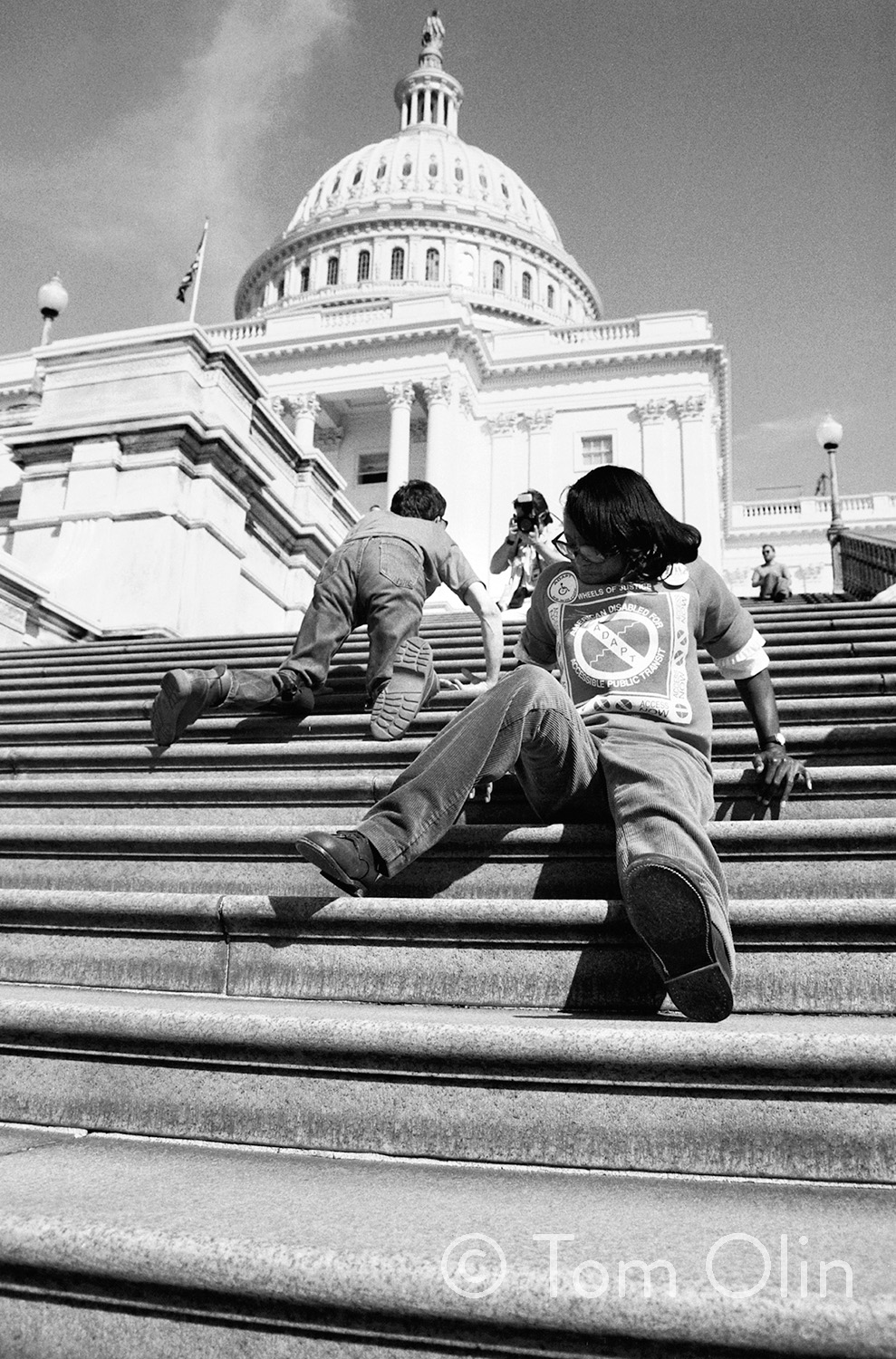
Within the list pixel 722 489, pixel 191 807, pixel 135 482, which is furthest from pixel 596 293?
pixel 191 807

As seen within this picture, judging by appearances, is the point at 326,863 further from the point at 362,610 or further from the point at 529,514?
the point at 529,514

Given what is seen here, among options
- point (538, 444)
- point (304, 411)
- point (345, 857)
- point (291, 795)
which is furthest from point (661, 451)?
point (345, 857)

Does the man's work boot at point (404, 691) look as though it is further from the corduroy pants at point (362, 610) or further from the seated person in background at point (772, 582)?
the seated person in background at point (772, 582)

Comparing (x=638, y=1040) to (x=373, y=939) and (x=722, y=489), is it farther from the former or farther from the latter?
(x=722, y=489)

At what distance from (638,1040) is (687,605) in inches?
58.1

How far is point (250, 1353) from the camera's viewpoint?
4.62 feet

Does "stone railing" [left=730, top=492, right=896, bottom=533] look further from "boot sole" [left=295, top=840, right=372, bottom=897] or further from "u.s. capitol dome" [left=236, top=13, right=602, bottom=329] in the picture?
"boot sole" [left=295, top=840, right=372, bottom=897]

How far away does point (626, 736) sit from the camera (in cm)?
265

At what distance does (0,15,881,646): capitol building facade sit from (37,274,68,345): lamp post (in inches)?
73.2

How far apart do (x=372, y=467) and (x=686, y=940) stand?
4466 cm

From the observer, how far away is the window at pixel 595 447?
41.4 meters

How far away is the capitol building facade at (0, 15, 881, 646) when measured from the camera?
10.1 m

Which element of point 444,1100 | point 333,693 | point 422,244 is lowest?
point 444,1100

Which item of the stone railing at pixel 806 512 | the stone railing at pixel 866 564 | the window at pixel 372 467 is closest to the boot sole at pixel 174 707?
the stone railing at pixel 866 564
